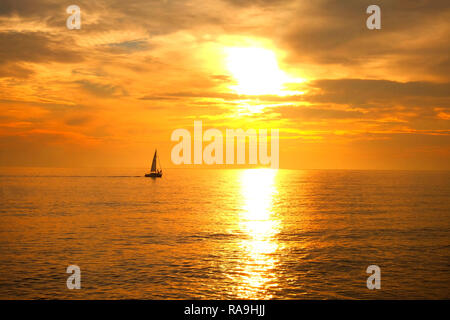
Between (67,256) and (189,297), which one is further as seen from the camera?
(67,256)

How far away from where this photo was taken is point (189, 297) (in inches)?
1045

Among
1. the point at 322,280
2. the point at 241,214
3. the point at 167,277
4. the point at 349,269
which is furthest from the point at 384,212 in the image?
the point at 167,277

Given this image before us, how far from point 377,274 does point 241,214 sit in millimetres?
45013
